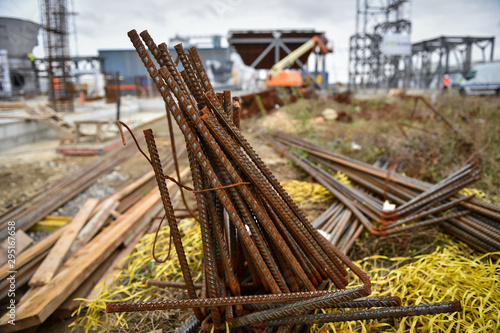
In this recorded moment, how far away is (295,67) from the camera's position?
2520 centimetres

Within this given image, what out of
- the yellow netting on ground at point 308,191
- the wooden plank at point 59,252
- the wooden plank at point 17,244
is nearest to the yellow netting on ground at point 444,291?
the yellow netting on ground at point 308,191

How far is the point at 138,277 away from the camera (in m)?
2.98

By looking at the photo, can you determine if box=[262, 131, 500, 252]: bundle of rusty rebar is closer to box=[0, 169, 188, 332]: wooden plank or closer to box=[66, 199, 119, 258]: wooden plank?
box=[0, 169, 188, 332]: wooden plank

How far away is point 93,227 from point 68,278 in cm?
118

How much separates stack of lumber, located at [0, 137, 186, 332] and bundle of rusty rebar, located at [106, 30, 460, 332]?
131 cm

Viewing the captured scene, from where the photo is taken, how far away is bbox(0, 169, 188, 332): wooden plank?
2373 mm

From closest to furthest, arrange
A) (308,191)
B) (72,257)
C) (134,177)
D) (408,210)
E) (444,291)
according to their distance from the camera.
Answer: (444,291), (72,257), (408,210), (308,191), (134,177)

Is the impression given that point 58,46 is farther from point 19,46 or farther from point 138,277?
point 138,277

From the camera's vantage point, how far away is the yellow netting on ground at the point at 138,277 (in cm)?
251

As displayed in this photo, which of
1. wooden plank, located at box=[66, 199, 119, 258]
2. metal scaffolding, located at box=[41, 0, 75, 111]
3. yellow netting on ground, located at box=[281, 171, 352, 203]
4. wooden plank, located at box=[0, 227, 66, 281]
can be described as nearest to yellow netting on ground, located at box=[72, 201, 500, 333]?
wooden plank, located at box=[66, 199, 119, 258]

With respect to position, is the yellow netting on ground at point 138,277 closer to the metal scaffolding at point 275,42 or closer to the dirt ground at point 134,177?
the dirt ground at point 134,177

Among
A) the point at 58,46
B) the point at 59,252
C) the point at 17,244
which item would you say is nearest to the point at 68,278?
the point at 59,252

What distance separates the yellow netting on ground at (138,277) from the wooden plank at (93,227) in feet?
2.16

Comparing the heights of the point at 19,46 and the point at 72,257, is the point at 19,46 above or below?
above
